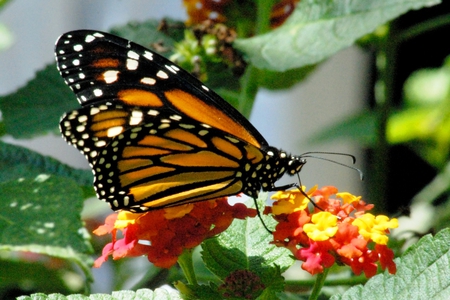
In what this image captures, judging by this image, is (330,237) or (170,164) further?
(170,164)

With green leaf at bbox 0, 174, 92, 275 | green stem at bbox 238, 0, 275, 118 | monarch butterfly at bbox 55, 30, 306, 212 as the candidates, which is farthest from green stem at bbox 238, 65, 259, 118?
green leaf at bbox 0, 174, 92, 275

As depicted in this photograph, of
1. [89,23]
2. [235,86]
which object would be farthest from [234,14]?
[89,23]

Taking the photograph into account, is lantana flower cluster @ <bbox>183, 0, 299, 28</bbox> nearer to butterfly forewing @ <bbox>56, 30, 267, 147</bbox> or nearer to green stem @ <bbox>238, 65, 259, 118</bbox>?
green stem @ <bbox>238, 65, 259, 118</bbox>

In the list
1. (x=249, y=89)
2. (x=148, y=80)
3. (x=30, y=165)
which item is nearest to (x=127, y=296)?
(x=148, y=80)

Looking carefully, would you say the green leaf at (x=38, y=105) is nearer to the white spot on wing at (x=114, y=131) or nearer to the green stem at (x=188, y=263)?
the white spot on wing at (x=114, y=131)

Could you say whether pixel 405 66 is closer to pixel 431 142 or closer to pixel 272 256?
pixel 431 142

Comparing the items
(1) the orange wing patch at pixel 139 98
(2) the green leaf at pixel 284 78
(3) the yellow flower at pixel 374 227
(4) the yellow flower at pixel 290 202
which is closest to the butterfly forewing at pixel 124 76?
(1) the orange wing patch at pixel 139 98

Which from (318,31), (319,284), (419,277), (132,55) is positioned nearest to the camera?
(419,277)

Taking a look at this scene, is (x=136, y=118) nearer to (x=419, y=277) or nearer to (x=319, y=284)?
(x=319, y=284)

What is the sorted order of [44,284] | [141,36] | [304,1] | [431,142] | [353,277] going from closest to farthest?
[353,277] < [304,1] < [44,284] < [141,36] < [431,142]
